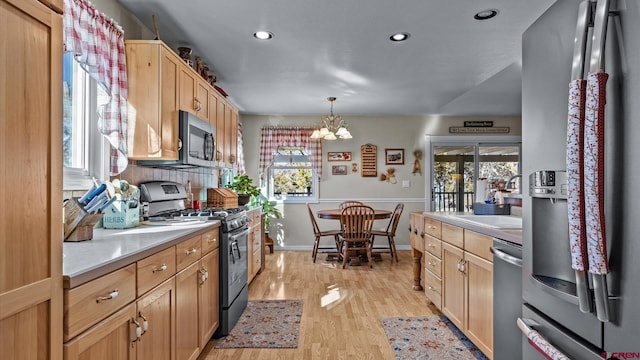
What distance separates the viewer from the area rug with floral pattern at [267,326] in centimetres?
263

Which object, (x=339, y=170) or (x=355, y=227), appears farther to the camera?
(x=339, y=170)

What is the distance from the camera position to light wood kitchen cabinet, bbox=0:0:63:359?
823mm

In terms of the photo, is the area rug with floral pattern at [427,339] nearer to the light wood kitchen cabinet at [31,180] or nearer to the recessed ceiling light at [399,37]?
the light wood kitchen cabinet at [31,180]

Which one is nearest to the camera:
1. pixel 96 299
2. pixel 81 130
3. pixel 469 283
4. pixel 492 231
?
pixel 96 299

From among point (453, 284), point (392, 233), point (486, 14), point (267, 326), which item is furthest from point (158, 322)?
point (392, 233)

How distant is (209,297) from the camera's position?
2.46m

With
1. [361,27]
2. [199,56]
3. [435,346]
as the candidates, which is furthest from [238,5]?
[435,346]

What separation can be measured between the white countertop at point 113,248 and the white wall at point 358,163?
4.10m

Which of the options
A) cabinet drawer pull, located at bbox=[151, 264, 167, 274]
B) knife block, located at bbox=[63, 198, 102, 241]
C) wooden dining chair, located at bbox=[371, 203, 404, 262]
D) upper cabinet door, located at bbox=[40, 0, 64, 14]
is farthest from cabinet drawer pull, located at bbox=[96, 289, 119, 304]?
wooden dining chair, located at bbox=[371, 203, 404, 262]

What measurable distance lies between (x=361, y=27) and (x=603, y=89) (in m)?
2.24

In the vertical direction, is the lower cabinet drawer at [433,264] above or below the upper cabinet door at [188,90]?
below

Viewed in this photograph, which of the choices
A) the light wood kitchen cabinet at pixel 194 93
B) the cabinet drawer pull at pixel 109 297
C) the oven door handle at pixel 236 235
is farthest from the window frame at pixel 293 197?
the cabinet drawer pull at pixel 109 297

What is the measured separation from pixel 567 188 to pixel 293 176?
560 cm

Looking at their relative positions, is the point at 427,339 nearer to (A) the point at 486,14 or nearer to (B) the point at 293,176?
(A) the point at 486,14
